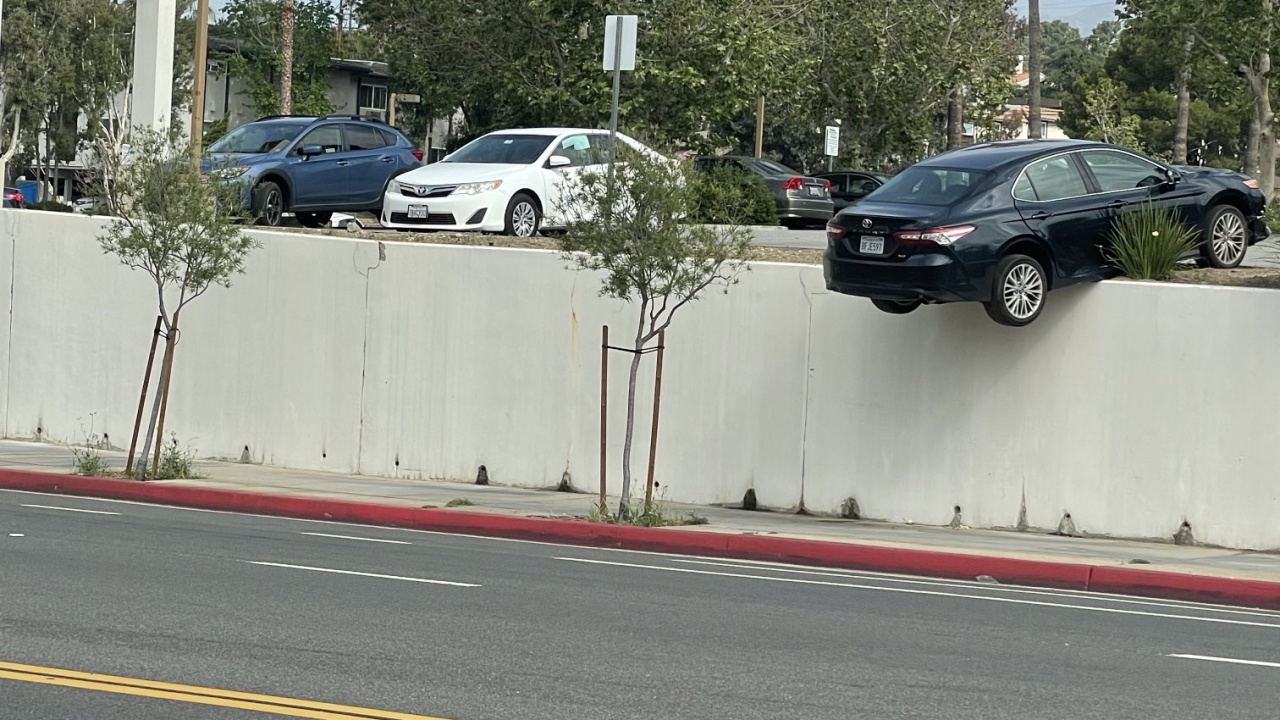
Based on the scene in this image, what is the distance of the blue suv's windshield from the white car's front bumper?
2.66m

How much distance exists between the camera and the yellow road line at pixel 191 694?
6.73m

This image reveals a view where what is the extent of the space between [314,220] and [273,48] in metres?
41.6

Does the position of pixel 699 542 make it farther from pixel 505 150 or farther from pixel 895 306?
pixel 505 150

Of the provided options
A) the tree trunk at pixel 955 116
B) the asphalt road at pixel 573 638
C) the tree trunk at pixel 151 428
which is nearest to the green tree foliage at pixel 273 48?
the tree trunk at pixel 955 116

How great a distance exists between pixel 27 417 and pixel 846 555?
492 inches

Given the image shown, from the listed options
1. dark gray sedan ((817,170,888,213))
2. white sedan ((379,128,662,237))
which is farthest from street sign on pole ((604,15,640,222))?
dark gray sedan ((817,170,888,213))

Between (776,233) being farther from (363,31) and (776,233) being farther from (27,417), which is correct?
(363,31)

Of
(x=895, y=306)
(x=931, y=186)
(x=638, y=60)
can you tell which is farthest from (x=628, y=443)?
(x=638, y=60)

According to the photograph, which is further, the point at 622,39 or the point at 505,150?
the point at 505,150

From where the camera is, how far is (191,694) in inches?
278

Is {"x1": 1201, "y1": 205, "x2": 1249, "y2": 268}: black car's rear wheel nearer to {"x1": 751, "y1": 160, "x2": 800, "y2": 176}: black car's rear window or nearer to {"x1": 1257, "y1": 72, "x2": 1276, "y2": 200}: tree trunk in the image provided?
{"x1": 751, "y1": 160, "x2": 800, "y2": 176}: black car's rear window

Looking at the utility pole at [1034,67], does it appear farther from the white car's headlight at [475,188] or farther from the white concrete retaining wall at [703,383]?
the white concrete retaining wall at [703,383]

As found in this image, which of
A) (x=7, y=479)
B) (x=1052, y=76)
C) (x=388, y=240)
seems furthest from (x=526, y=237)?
(x=1052, y=76)

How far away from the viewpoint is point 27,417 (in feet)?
71.3
